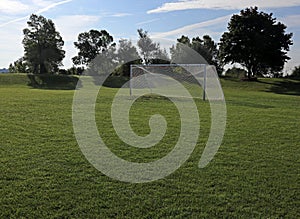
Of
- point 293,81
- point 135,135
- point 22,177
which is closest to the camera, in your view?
point 22,177

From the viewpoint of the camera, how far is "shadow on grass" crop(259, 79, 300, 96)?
2559cm

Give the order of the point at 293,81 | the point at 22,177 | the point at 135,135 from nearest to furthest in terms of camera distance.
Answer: the point at 22,177 < the point at 135,135 < the point at 293,81

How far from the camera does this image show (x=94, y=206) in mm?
2828

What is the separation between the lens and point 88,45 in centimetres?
4688

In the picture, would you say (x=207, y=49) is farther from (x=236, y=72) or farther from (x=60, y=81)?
(x=60, y=81)

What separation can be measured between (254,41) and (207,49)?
11986mm

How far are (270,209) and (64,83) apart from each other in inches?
1168

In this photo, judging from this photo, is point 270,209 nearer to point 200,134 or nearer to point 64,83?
point 200,134

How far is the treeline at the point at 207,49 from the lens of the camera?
29.4m

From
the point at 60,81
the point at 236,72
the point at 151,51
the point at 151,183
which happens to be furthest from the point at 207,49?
the point at 151,183

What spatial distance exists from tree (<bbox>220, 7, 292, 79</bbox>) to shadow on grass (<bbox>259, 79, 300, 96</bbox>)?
6.25 ft

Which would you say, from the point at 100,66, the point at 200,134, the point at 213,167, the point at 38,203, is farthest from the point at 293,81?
the point at 38,203

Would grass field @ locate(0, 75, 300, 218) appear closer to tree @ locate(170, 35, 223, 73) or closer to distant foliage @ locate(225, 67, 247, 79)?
tree @ locate(170, 35, 223, 73)

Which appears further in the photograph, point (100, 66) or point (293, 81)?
point (100, 66)
